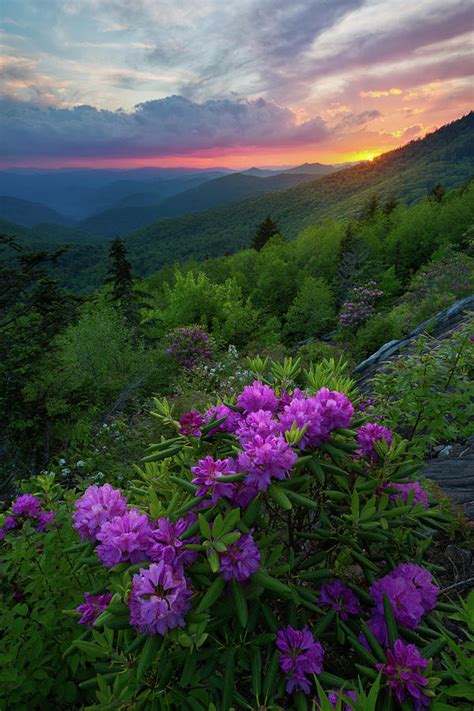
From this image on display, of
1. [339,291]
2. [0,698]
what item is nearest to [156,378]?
[0,698]

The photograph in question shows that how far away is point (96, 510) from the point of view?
1655mm

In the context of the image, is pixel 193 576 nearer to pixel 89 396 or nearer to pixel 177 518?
pixel 177 518

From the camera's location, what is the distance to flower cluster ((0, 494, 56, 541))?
2.70 metres

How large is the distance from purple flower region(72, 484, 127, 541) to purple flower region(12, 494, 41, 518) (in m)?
1.28

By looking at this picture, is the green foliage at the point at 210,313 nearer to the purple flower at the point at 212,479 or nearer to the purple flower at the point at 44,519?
the purple flower at the point at 44,519

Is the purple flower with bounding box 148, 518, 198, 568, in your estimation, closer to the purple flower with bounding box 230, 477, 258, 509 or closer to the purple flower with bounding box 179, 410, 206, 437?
the purple flower with bounding box 230, 477, 258, 509

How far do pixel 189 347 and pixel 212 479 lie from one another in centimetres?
1399

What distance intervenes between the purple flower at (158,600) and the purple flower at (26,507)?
1739 millimetres

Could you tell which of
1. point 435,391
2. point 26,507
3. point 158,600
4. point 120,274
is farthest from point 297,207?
point 158,600

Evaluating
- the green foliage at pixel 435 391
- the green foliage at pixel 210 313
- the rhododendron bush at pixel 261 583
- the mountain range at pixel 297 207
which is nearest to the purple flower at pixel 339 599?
the rhododendron bush at pixel 261 583

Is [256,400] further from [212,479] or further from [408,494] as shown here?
[408,494]

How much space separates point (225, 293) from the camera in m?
23.2

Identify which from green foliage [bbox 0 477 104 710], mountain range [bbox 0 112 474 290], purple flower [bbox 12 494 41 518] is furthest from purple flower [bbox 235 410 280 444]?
mountain range [bbox 0 112 474 290]

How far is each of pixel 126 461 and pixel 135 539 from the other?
20.2ft
